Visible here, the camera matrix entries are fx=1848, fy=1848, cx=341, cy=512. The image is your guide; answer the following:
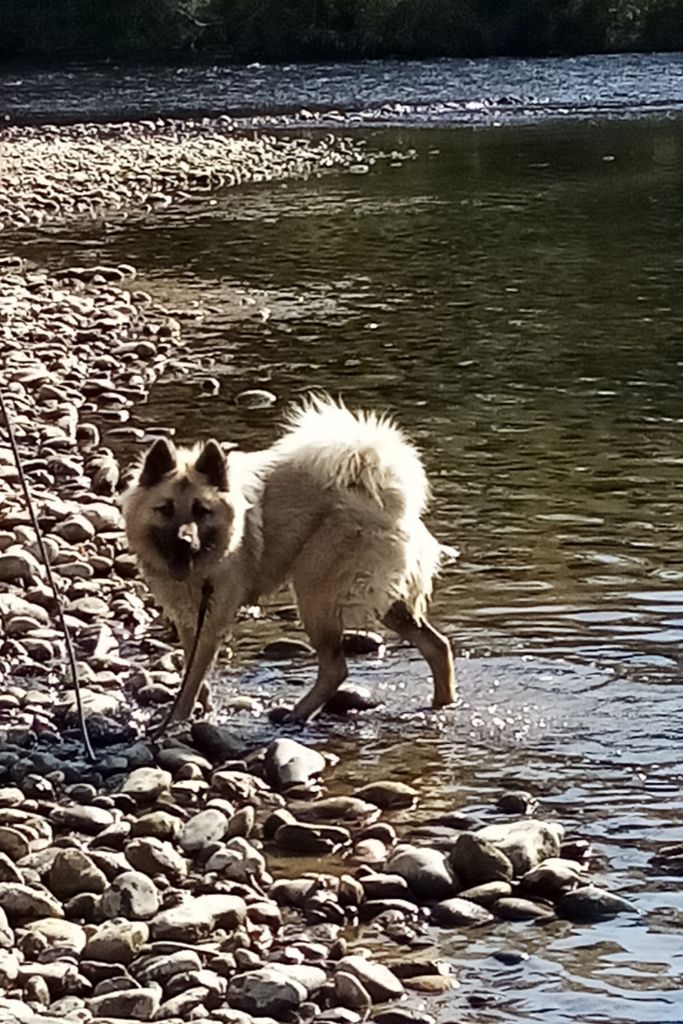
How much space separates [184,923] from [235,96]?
35857mm

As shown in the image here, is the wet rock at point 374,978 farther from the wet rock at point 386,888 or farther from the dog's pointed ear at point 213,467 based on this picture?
the dog's pointed ear at point 213,467

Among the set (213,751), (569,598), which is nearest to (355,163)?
(569,598)

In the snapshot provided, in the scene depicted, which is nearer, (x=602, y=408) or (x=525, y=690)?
(x=525, y=690)

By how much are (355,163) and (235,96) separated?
43.9 feet

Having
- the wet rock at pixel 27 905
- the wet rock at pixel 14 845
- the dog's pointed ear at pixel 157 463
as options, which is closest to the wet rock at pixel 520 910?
the wet rock at pixel 27 905

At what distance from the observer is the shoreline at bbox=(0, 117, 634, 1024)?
4473mm

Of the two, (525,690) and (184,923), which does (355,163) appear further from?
(184,923)

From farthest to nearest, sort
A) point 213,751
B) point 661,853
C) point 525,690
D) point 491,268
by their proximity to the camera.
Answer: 1. point 491,268
2. point 525,690
3. point 213,751
4. point 661,853

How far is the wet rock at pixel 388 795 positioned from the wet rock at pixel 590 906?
91cm

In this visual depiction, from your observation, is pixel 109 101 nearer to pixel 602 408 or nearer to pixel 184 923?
pixel 602 408

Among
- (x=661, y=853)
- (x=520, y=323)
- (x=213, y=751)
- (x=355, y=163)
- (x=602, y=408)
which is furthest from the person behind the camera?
(x=355, y=163)

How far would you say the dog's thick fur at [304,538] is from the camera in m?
6.37

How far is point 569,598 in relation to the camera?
25.8 feet

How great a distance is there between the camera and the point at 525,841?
5.26m
